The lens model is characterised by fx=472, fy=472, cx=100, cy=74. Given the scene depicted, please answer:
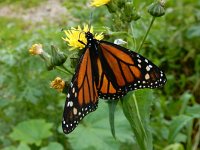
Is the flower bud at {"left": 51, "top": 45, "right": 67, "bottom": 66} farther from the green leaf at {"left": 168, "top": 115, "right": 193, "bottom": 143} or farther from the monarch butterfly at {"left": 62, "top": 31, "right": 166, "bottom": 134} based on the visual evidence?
the green leaf at {"left": 168, "top": 115, "right": 193, "bottom": 143}

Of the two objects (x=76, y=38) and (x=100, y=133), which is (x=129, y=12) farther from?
(x=100, y=133)

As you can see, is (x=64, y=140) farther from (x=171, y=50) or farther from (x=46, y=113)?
(x=171, y=50)

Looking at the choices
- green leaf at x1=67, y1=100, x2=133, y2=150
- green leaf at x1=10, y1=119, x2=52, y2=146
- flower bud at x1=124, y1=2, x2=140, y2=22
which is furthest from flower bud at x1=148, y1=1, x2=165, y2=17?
green leaf at x1=10, y1=119, x2=52, y2=146

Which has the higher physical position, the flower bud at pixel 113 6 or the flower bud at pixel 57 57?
the flower bud at pixel 113 6

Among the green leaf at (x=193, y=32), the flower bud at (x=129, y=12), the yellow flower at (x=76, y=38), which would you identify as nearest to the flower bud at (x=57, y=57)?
the yellow flower at (x=76, y=38)

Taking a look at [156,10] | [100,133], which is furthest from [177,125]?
[156,10]

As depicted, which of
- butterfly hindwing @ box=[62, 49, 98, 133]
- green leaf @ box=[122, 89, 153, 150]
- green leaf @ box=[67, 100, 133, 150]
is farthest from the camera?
green leaf @ box=[67, 100, 133, 150]

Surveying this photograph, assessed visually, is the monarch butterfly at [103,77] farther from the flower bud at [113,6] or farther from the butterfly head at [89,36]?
the flower bud at [113,6]

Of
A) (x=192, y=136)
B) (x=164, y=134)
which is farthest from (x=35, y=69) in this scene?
(x=192, y=136)
